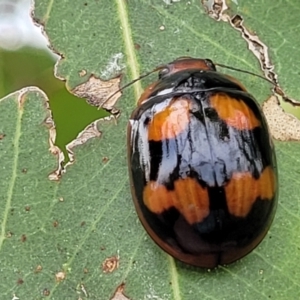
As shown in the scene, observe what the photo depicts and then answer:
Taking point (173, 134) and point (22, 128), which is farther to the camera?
point (22, 128)

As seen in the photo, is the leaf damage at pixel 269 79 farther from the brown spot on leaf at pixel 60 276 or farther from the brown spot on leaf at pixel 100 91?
the brown spot on leaf at pixel 60 276

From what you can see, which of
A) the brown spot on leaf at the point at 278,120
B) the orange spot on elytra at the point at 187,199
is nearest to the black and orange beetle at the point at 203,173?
the orange spot on elytra at the point at 187,199

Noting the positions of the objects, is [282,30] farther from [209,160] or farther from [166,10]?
[209,160]

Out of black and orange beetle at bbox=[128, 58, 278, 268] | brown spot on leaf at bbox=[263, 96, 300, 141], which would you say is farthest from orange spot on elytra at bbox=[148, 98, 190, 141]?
brown spot on leaf at bbox=[263, 96, 300, 141]

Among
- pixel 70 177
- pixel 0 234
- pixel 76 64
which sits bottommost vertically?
pixel 0 234

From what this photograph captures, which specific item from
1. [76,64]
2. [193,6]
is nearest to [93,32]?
[76,64]

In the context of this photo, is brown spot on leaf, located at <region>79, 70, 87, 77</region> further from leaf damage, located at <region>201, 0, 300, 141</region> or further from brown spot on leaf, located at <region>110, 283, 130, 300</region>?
brown spot on leaf, located at <region>110, 283, 130, 300</region>
